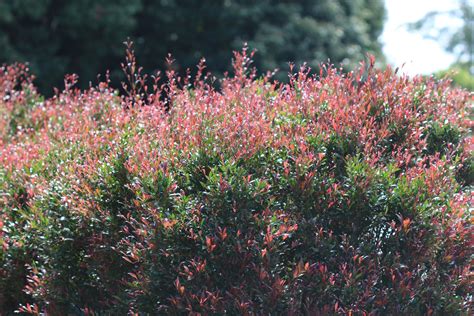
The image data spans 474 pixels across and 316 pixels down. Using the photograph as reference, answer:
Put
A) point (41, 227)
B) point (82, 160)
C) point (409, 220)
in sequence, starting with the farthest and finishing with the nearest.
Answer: point (82, 160) < point (41, 227) < point (409, 220)

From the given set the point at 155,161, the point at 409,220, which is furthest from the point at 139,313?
the point at 409,220

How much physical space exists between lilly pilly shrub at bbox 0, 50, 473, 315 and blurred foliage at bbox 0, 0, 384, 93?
37.8ft

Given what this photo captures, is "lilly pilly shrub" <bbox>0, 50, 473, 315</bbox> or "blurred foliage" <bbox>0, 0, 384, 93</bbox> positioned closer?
"lilly pilly shrub" <bbox>0, 50, 473, 315</bbox>

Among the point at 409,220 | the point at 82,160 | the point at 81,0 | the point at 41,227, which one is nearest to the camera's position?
the point at 409,220

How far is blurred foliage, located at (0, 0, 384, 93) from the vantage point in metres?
15.8

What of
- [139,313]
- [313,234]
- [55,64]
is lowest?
[139,313]

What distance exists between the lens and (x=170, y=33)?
17406 millimetres

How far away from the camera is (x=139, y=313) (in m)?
3.73

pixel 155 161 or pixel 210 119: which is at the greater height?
pixel 210 119

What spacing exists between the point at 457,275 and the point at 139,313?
1.72 metres

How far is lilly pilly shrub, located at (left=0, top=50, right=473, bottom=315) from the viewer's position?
3646mm

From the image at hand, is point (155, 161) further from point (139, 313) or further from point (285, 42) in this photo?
point (285, 42)

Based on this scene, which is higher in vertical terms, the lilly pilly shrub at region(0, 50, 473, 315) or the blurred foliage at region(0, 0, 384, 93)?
the blurred foliage at region(0, 0, 384, 93)

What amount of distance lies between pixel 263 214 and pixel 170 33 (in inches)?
562
